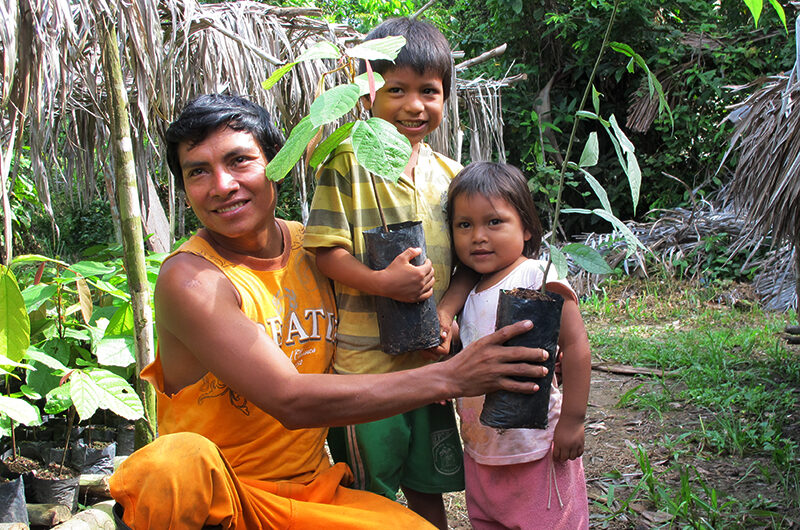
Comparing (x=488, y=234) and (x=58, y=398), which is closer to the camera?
(x=488, y=234)

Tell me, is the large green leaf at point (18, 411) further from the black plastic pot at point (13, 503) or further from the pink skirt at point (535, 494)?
the pink skirt at point (535, 494)

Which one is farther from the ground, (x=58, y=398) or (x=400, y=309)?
(x=400, y=309)

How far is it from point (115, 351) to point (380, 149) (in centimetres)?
166

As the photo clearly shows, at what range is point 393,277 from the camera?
1.53 metres

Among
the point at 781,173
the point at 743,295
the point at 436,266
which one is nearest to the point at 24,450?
the point at 436,266

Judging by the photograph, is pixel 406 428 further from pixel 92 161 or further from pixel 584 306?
pixel 584 306

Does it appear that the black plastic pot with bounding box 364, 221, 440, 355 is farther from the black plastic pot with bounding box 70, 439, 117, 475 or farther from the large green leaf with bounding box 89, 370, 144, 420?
the black plastic pot with bounding box 70, 439, 117, 475

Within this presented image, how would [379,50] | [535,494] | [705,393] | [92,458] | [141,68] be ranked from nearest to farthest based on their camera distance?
1. [379,50]
2. [535,494]
3. [141,68]
4. [92,458]
5. [705,393]

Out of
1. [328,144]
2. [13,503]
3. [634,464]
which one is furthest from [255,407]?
[634,464]

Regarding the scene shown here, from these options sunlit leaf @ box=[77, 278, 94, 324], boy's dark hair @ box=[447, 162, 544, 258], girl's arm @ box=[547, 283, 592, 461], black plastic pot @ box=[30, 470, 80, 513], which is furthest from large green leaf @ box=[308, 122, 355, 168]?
black plastic pot @ box=[30, 470, 80, 513]

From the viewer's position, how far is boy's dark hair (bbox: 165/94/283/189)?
1.56 m

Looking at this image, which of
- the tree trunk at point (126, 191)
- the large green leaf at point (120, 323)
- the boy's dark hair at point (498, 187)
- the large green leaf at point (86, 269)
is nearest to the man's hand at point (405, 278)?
the boy's dark hair at point (498, 187)

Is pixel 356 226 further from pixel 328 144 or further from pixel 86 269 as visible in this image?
pixel 86 269

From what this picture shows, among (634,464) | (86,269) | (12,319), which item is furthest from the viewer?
(634,464)
